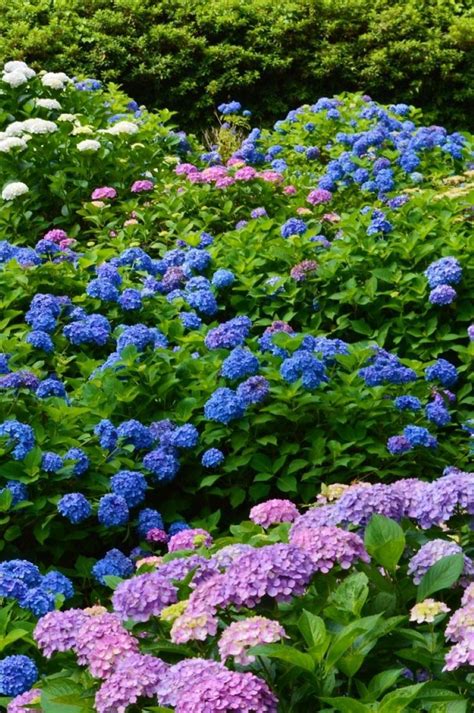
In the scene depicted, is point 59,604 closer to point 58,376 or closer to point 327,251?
point 58,376

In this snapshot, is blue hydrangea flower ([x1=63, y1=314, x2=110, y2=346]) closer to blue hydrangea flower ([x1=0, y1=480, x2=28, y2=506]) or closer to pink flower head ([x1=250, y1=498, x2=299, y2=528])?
blue hydrangea flower ([x1=0, y1=480, x2=28, y2=506])

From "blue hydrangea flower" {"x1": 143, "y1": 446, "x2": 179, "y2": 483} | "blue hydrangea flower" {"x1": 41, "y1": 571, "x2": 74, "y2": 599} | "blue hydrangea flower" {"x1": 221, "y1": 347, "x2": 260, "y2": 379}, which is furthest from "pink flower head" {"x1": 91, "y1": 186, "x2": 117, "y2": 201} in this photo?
"blue hydrangea flower" {"x1": 41, "y1": 571, "x2": 74, "y2": 599}

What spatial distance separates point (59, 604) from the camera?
2.70 meters

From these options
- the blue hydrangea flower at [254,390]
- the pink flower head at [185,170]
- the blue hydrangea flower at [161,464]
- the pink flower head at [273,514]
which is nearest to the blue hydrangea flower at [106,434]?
the blue hydrangea flower at [161,464]

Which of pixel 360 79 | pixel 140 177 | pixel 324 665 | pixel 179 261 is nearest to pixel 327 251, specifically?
pixel 179 261

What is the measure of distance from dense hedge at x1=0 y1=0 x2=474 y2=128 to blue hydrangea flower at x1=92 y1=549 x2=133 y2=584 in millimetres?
7412

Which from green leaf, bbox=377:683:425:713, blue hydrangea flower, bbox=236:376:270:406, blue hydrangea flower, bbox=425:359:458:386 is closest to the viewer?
green leaf, bbox=377:683:425:713

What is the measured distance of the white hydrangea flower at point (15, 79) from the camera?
6.80m

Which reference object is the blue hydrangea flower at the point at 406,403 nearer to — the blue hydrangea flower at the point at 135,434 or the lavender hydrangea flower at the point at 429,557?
the blue hydrangea flower at the point at 135,434

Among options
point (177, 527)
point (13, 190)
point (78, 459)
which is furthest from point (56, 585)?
point (13, 190)

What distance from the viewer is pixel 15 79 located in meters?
6.83

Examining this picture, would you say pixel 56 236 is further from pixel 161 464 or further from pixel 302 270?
pixel 161 464

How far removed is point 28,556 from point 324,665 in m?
1.82

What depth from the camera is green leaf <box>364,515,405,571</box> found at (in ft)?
6.52
